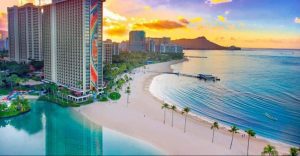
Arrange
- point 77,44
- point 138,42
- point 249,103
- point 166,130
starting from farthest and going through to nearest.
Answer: point 138,42 → point 249,103 → point 77,44 → point 166,130

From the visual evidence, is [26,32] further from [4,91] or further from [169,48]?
[169,48]

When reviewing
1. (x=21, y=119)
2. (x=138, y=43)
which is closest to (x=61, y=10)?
(x=21, y=119)

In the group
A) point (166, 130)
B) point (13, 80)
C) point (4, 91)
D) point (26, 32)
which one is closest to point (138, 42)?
point (26, 32)

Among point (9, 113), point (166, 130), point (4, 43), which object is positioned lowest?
point (166, 130)

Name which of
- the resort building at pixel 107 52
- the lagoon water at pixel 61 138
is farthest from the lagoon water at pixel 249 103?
the resort building at pixel 107 52

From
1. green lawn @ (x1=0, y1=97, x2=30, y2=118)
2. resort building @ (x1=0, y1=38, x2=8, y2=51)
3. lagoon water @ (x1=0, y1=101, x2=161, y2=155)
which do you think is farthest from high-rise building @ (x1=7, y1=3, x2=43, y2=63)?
resort building @ (x1=0, y1=38, x2=8, y2=51)

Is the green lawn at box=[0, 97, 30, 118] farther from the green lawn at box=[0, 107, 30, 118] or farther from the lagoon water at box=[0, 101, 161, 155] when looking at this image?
the lagoon water at box=[0, 101, 161, 155]

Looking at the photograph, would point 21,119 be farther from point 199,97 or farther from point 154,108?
point 199,97
